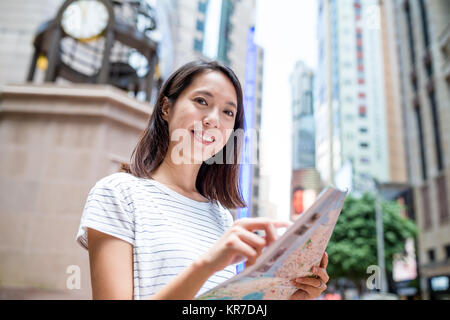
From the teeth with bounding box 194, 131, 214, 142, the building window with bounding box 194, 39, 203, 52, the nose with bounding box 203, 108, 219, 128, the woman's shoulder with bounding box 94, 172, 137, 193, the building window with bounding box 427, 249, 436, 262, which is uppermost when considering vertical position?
the building window with bounding box 194, 39, 203, 52

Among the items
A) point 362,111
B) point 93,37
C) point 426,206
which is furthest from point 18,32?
point 362,111

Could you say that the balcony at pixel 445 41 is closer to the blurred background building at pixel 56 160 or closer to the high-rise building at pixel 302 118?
the high-rise building at pixel 302 118

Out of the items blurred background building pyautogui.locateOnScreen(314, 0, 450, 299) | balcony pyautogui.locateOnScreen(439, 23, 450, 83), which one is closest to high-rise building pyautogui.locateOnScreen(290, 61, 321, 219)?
blurred background building pyautogui.locateOnScreen(314, 0, 450, 299)

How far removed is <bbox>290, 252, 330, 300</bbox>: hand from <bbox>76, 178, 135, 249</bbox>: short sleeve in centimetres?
40

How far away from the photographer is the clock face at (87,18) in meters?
4.76

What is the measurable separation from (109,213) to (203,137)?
32 cm

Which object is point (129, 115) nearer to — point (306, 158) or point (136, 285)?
point (306, 158)

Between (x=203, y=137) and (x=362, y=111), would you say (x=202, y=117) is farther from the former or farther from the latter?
(x=362, y=111)

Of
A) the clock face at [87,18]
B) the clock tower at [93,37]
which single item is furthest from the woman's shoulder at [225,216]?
the clock face at [87,18]

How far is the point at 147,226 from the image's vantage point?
2.94 ft

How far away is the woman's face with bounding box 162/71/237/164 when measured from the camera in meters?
1.02

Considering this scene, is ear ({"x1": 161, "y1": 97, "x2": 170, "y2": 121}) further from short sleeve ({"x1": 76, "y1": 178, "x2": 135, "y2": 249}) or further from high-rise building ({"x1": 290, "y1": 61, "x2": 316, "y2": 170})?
high-rise building ({"x1": 290, "y1": 61, "x2": 316, "y2": 170})

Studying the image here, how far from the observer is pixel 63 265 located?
3367mm
